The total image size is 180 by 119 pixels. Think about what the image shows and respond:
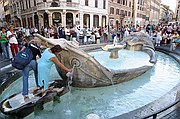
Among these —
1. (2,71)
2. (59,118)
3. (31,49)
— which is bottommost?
(59,118)

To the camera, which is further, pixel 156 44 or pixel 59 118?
pixel 156 44

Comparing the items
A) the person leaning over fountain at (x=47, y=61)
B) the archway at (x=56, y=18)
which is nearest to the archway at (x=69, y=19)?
the archway at (x=56, y=18)

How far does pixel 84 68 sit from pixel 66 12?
988 inches

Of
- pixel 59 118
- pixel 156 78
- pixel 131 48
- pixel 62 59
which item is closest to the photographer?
pixel 59 118

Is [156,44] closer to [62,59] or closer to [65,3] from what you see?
[62,59]

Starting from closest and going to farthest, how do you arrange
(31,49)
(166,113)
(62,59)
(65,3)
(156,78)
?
(166,113), (31,49), (62,59), (156,78), (65,3)

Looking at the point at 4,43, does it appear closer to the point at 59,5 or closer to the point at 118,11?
the point at 59,5

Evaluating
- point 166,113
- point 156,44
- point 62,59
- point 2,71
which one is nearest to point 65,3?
point 156,44

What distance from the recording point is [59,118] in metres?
3.89

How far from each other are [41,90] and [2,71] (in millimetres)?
3280

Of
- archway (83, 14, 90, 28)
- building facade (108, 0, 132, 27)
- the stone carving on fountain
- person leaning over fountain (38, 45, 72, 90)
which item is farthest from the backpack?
building facade (108, 0, 132, 27)

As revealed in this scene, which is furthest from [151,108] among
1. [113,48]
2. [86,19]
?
[86,19]

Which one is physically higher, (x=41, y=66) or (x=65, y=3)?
(x=65, y=3)

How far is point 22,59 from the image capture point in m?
3.96
